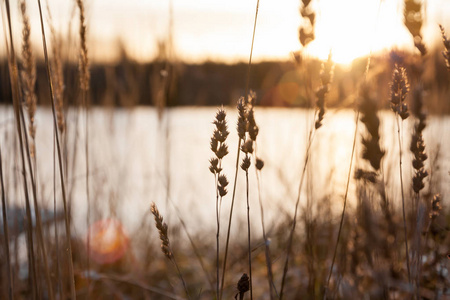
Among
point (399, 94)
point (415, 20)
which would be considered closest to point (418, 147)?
point (399, 94)

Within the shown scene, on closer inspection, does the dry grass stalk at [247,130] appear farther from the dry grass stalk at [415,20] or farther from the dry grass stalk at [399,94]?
the dry grass stalk at [415,20]

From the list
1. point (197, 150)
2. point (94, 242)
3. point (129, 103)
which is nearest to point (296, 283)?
point (94, 242)

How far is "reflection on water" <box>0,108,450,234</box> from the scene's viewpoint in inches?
76.4

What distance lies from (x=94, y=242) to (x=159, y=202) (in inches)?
65.6

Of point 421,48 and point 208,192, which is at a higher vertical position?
point 421,48

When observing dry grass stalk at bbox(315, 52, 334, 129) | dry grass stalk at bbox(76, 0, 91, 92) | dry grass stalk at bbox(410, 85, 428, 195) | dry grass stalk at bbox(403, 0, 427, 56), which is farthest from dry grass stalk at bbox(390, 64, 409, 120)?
dry grass stalk at bbox(76, 0, 91, 92)

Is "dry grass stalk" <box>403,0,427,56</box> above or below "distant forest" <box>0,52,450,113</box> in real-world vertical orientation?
above

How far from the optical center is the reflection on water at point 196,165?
1939mm

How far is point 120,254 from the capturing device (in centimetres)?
285

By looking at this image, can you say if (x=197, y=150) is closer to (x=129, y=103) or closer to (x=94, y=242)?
(x=129, y=103)

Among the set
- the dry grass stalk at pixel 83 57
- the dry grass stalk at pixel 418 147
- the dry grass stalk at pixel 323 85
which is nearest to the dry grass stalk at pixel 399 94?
the dry grass stalk at pixel 418 147

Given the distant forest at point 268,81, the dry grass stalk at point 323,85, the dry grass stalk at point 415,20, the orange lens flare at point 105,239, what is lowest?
the orange lens flare at point 105,239

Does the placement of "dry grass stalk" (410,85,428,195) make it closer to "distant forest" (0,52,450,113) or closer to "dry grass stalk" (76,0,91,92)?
"distant forest" (0,52,450,113)

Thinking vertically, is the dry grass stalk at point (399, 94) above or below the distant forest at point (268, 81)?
above
